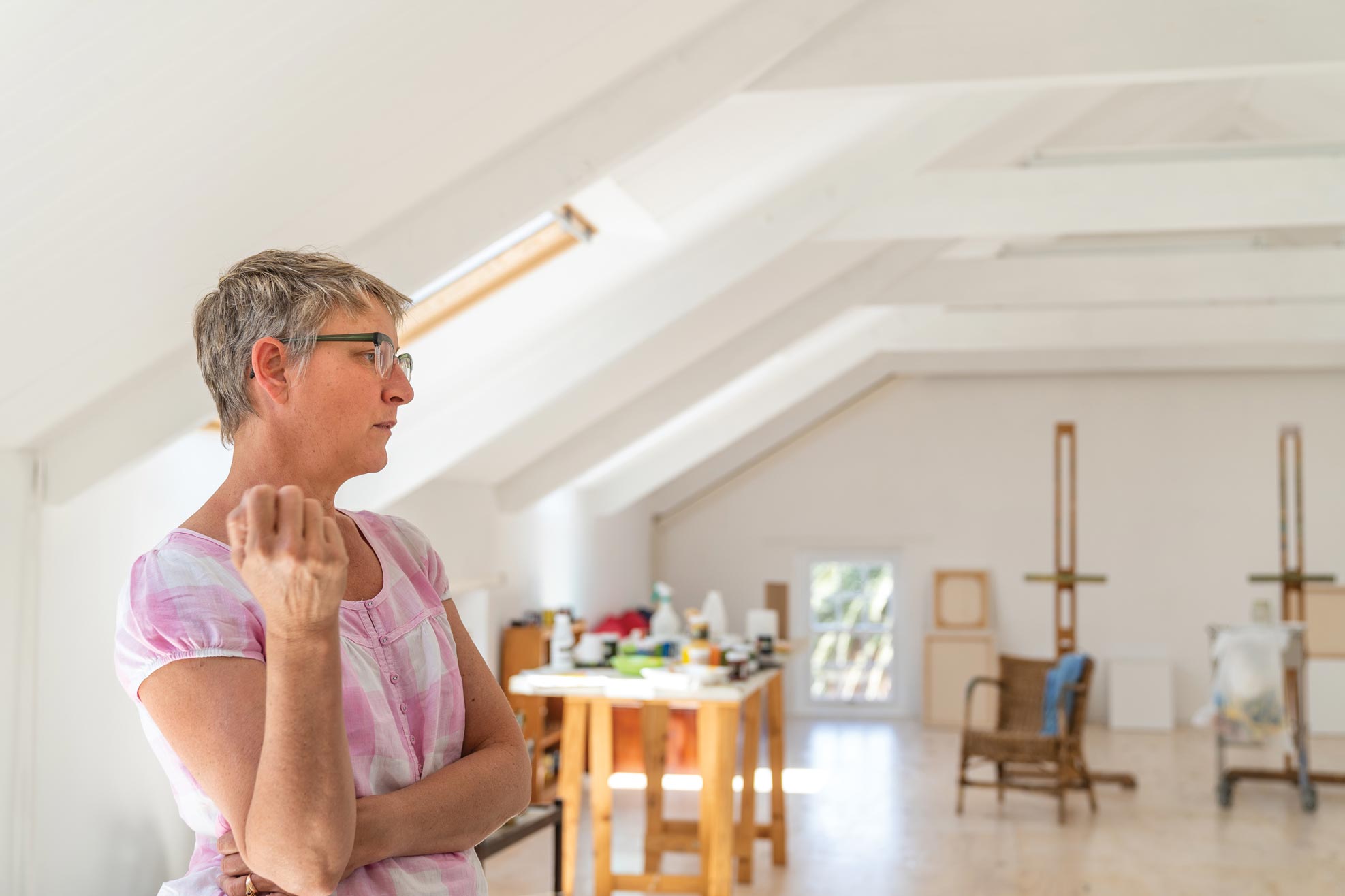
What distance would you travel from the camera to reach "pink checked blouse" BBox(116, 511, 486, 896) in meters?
1.09

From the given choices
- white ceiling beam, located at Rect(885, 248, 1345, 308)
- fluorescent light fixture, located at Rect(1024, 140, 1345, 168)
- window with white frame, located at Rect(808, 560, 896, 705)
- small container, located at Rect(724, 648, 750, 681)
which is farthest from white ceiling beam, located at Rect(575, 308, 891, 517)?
small container, located at Rect(724, 648, 750, 681)

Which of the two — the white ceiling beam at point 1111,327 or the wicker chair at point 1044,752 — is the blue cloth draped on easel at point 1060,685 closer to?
the wicker chair at point 1044,752

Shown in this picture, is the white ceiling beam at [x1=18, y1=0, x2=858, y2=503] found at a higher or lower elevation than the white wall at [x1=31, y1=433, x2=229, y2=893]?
higher

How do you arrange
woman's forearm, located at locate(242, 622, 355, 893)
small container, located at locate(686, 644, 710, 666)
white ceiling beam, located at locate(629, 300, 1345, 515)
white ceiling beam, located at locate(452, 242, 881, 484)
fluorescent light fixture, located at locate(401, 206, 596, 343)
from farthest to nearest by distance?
white ceiling beam, located at locate(629, 300, 1345, 515), white ceiling beam, located at locate(452, 242, 881, 484), small container, located at locate(686, 644, 710, 666), fluorescent light fixture, located at locate(401, 206, 596, 343), woman's forearm, located at locate(242, 622, 355, 893)

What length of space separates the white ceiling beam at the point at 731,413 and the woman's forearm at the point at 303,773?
25.8 feet

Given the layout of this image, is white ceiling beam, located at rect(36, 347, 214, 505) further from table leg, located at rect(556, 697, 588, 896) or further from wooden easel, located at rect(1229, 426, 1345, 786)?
wooden easel, located at rect(1229, 426, 1345, 786)

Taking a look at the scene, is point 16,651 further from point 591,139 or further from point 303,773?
point 303,773

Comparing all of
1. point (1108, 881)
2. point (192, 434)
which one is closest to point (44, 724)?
point (192, 434)

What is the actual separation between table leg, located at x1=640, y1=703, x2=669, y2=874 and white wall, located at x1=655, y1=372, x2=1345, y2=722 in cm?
637

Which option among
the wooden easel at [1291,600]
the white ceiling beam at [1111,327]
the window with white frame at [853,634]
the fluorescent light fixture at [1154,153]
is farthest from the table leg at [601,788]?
the window with white frame at [853,634]

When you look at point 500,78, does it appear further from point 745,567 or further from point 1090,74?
point 745,567

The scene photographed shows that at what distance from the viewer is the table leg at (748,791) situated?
552 cm

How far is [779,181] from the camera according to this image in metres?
5.04

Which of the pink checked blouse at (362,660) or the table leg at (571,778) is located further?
the table leg at (571,778)
